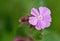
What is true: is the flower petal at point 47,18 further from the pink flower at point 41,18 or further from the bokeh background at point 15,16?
the bokeh background at point 15,16

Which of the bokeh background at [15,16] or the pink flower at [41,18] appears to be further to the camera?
the bokeh background at [15,16]

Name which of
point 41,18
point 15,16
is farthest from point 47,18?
point 15,16

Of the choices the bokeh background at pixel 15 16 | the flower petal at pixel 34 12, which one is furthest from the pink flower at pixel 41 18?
the bokeh background at pixel 15 16

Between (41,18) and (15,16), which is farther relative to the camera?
(15,16)

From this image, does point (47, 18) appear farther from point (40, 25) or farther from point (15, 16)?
point (15, 16)

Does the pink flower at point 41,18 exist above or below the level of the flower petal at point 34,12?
below

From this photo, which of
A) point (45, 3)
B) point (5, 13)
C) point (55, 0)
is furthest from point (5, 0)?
point (45, 3)

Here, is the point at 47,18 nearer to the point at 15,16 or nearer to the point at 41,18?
the point at 41,18

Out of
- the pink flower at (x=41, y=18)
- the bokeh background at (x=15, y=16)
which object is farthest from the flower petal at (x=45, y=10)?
the bokeh background at (x=15, y=16)

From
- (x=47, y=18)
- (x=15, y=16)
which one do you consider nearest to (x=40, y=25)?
(x=47, y=18)
